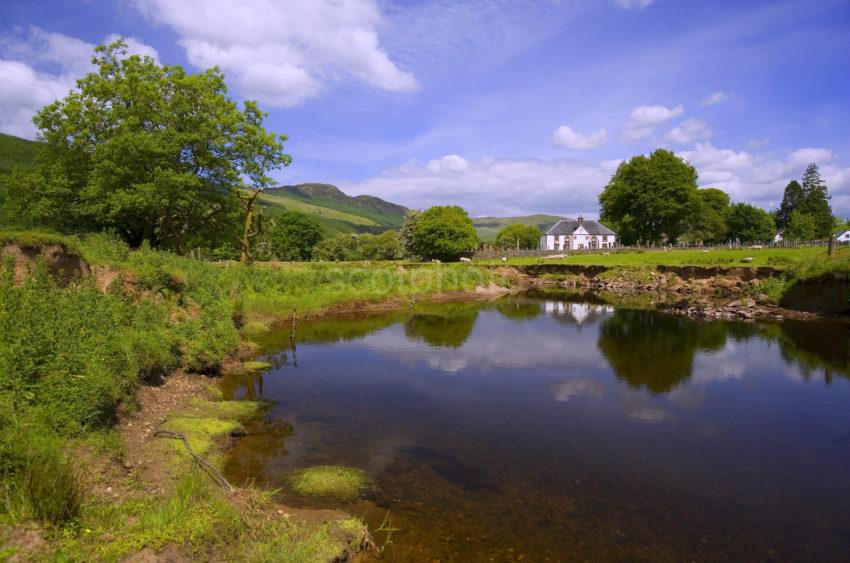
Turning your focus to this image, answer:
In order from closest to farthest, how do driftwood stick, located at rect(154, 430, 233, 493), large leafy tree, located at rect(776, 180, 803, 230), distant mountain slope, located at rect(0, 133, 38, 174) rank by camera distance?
driftwood stick, located at rect(154, 430, 233, 493)
distant mountain slope, located at rect(0, 133, 38, 174)
large leafy tree, located at rect(776, 180, 803, 230)

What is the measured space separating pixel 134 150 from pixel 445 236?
6716 cm

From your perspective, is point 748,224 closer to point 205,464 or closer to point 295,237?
point 295,237

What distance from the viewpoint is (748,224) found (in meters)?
117

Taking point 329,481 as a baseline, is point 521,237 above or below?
above

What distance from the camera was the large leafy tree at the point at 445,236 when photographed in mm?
94938

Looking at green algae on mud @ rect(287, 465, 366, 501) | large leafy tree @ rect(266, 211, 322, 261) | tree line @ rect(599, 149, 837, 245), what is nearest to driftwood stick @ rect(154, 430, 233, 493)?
green algae on mud @ rect(287, 465, 366, 501)

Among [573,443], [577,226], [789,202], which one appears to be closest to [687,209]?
[789,202]

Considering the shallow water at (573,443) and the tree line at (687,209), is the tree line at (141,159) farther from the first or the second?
the tree line at (687,209)

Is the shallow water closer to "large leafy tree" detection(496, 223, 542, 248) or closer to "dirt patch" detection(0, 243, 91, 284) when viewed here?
"dirt patch" detection(0, 243, 91, 284)

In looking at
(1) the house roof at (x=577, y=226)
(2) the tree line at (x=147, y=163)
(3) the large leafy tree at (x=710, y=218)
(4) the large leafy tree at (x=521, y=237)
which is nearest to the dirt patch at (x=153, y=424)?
(2) the tree line at (x=147, y=163)

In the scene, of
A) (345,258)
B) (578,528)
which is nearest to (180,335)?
(578,528)

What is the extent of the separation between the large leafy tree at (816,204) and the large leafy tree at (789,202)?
1.94 metres

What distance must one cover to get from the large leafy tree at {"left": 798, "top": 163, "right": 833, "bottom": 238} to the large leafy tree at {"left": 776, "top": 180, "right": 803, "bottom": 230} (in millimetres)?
1937

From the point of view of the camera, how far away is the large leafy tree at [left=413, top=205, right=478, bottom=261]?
3738 inches
